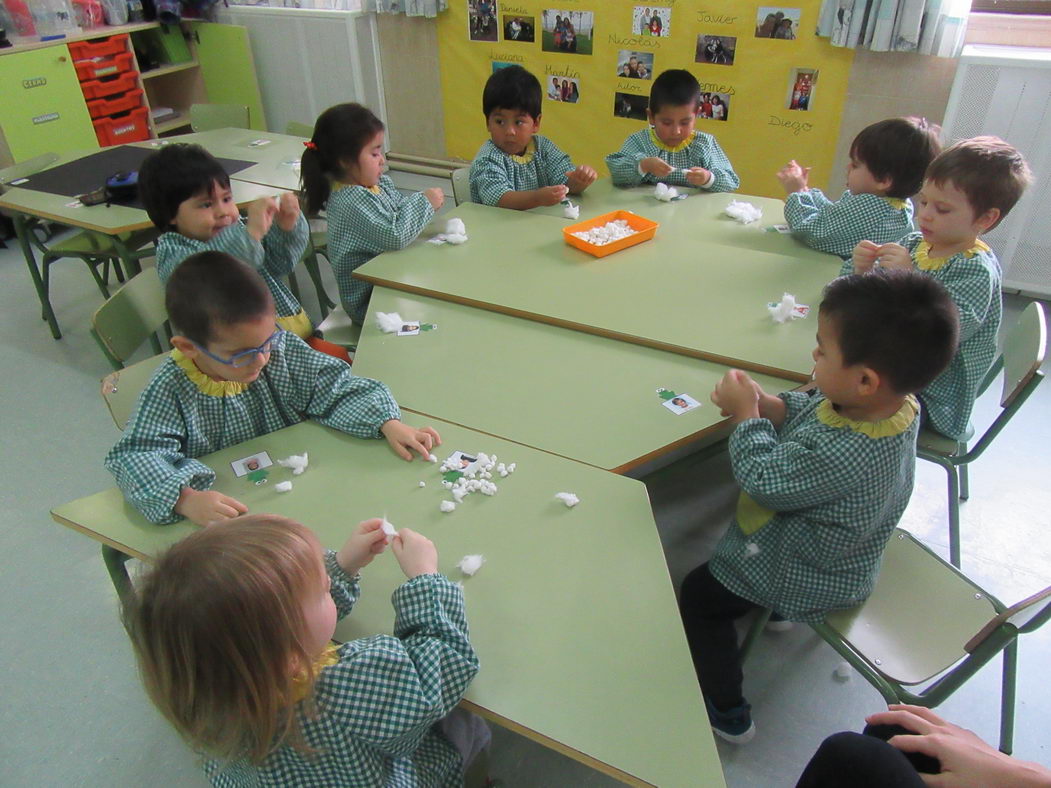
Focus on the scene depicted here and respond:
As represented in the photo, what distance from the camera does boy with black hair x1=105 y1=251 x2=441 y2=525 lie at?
1.34 metres

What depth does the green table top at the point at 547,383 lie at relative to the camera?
4.85 feet

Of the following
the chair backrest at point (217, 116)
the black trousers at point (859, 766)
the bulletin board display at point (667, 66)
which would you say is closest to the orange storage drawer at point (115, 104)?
the chair backrest at point (217, 116)

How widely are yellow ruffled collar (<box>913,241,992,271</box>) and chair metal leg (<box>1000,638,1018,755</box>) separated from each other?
3.12 feet

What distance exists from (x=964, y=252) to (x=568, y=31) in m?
3.12

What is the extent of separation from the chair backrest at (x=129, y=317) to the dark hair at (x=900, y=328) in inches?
72.2

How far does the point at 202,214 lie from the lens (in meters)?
2.16

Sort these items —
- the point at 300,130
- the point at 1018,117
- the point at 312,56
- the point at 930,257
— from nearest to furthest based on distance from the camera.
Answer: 1. the point at 930,257
2. the point at 1018,117
3. the point at 300,130
4. the point at 312,56

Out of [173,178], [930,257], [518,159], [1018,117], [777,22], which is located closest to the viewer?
[930,257]

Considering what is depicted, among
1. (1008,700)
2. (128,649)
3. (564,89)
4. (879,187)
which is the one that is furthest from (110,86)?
(1008,700)

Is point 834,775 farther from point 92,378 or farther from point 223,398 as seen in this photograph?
point 92,378

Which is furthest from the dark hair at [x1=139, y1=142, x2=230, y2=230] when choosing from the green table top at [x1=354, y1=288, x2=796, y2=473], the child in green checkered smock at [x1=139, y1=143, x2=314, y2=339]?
the green table top at [x1=354, y1=288, x2=796, y2=473]

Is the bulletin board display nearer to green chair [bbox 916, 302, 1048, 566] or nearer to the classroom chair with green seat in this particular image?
green chair [bbox 916, 302, 1048, 566]

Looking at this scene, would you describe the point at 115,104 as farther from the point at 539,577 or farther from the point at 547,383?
the point at 539,577

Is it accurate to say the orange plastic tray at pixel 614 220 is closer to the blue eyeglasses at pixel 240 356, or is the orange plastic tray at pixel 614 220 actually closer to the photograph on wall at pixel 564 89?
the blue eyeglasses at pixel 240 356
